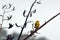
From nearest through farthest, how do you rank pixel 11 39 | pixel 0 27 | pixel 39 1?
pixel 11 39 → pixel 39 1 → pixel 0 27

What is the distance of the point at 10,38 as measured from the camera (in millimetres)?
394

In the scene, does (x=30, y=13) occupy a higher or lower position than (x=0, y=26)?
higher

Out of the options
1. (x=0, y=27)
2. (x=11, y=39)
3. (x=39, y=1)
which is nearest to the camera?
(x=11, y=39)

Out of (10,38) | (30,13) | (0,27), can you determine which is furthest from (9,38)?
(0,27)

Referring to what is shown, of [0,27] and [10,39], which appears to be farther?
[0,27]

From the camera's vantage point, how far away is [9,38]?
39 centimetres

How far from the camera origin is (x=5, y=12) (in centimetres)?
78

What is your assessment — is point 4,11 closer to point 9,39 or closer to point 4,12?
point 4,12

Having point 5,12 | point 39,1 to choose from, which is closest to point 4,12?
point 5,12

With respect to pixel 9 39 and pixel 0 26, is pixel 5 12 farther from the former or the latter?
pixel 9 39

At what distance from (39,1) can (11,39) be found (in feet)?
0.59

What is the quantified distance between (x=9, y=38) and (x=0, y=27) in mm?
324

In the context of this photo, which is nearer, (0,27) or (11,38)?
(11,38)

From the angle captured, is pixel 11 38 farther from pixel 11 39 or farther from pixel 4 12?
pixel 4 12
